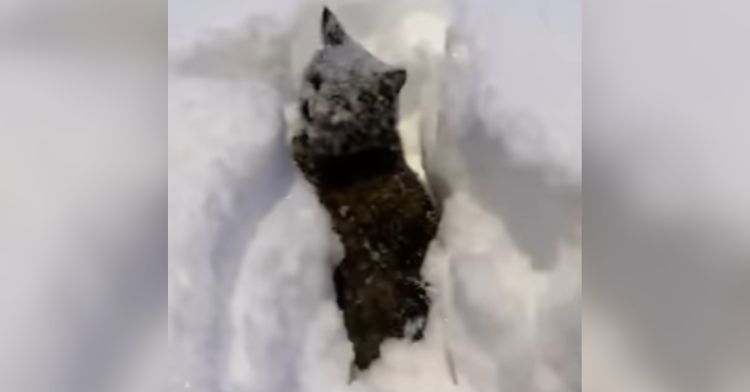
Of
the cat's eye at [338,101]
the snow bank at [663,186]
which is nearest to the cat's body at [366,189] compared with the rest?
the cat's eye at [338,101]

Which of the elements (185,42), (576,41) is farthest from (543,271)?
(185,42)

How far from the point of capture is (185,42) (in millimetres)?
498

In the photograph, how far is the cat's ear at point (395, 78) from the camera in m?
0.49

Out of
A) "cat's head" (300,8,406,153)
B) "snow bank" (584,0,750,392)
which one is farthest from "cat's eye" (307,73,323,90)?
"snow bank" (584,0,750,392)

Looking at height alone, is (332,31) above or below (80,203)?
above

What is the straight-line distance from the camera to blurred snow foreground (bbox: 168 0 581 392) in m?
0.48

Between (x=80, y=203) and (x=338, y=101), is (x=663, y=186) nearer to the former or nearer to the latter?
(x=338, y=101)

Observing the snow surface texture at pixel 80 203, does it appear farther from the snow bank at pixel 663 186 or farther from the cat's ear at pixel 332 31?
the snow bank at pixel 663 186

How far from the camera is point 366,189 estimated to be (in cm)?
50

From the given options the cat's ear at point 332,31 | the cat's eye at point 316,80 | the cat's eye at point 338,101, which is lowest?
the cat's eye at point 338,101

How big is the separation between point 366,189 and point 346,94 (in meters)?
0.06

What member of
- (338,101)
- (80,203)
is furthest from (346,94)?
(80,203)

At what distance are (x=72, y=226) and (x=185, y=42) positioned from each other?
131mm

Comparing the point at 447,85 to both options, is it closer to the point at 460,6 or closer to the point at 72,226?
the point at 460,6
